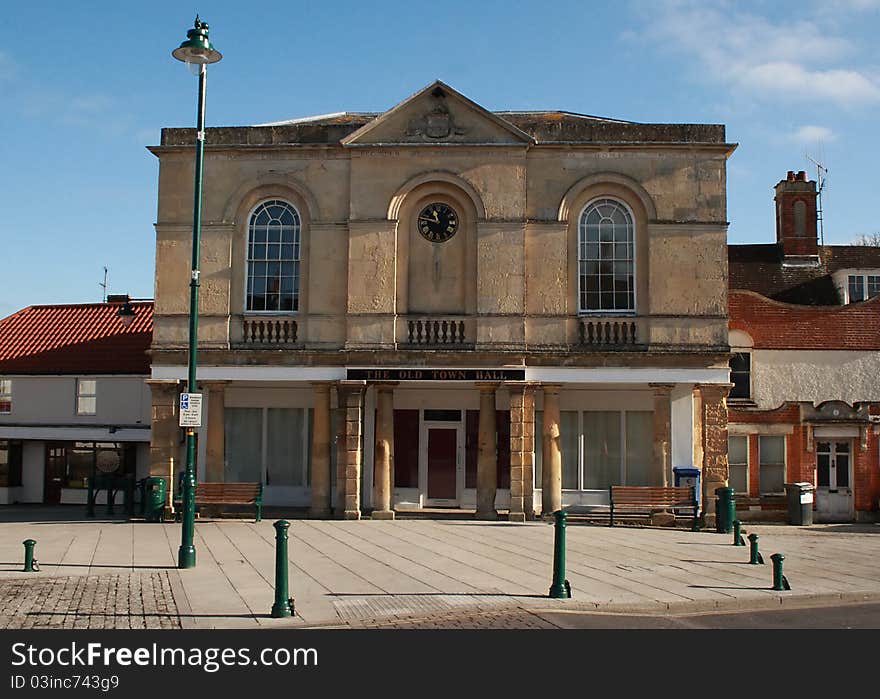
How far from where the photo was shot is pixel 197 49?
15156mm

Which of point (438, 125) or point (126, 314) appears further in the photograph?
point (126, 314)

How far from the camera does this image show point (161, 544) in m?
18.3

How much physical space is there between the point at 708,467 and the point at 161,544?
39.6ft

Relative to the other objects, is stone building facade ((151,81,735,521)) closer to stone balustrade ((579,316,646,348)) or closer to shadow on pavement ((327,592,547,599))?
stone balustrade ((579,316,646,348))

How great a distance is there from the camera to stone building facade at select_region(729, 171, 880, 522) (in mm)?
25656

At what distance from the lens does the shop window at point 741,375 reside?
26.6 metres

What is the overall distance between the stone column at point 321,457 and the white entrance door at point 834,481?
42.9 feet

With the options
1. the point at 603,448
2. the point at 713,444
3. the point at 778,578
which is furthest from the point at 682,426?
the point at 778,578

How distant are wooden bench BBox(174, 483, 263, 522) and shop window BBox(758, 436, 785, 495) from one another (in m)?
13.4

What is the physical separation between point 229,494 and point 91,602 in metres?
9.75

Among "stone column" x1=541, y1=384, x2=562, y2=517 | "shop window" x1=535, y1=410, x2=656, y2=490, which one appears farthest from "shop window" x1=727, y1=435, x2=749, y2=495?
"stone column" x1=541, y1=384, x2=562, y2=517

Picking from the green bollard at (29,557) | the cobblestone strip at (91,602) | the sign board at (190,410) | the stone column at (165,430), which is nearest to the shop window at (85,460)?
the stone column at (165,430)

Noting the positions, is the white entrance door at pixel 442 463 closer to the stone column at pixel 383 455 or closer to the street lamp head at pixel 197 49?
the stone column at pixel 383 455

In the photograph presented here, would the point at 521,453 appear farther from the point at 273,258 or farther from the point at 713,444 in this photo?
the point at 273,258
